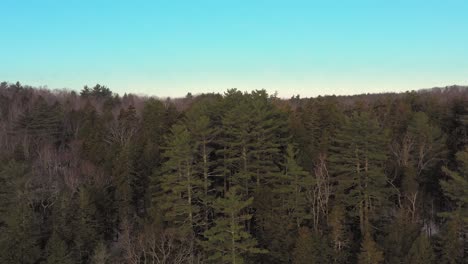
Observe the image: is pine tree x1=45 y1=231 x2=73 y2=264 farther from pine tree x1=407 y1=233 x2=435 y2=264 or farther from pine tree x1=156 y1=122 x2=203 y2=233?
pine tree x1=407 y1=233 x2=435 y2=264

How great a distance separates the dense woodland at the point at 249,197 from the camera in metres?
29.2

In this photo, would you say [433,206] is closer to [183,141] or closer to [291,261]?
[291,261]

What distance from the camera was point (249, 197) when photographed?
34469 mm

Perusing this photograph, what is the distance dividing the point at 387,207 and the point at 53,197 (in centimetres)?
2928

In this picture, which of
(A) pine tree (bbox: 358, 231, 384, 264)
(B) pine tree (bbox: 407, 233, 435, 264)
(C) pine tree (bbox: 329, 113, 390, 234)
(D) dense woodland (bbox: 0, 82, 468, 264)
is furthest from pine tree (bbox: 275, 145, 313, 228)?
(B) pine tree (bbox: 407, 233, 435, 264)

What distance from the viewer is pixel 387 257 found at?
2914cm

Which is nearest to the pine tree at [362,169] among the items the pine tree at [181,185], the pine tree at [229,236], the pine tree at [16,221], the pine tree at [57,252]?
the pine tree at [229,236]

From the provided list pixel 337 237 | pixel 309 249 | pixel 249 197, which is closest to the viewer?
pixel 309 249

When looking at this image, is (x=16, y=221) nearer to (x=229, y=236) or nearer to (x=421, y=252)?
(x=229, y=236)

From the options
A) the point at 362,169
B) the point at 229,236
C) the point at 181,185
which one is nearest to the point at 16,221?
the point at 181,185

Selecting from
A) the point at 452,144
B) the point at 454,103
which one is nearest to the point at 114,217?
the point at 452,144

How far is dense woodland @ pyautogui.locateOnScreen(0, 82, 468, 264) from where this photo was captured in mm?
29234

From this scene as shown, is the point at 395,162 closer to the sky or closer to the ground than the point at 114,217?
closer to the sky

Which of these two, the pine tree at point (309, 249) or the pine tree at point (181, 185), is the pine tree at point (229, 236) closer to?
the pine tree at point (309, 249)
